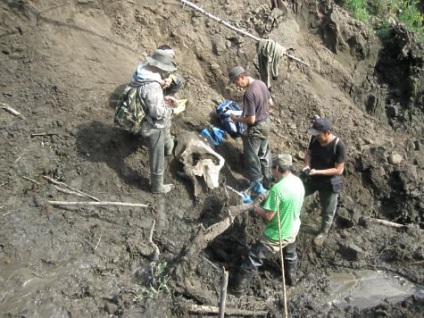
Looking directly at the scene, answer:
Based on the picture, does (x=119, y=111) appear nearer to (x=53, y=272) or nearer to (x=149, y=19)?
(x=53, y=272)

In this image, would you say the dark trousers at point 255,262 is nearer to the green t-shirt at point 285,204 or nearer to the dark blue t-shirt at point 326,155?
the green t-shirt at point 285,204

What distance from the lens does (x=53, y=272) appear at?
5.84m

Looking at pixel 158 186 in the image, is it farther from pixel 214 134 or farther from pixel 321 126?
pixel 321 126

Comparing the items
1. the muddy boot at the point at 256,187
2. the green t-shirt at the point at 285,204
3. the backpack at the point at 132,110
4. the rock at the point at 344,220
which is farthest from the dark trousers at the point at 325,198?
the backpack at the point at 132,110

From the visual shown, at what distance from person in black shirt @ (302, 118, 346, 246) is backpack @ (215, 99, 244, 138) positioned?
5.92 ft

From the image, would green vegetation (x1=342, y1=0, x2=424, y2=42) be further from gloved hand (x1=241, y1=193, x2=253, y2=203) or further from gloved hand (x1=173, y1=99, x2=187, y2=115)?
gloved hand (x1=241, y1=193, x2=253, y2=203)

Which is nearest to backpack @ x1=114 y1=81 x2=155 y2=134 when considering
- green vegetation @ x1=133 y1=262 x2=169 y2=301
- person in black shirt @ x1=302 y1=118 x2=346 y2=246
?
green vegetation @ x1=133 y1=262 x2=169 y2=301

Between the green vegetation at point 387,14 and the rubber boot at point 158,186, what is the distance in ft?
23.1

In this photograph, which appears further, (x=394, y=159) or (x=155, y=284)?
(x=394, y=159)

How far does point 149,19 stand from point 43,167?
402 cm

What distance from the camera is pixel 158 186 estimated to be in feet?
23.8

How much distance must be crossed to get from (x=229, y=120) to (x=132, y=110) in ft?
7.87

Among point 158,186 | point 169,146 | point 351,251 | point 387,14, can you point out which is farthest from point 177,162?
point 387,14

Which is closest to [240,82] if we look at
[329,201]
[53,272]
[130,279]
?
[329,201]
